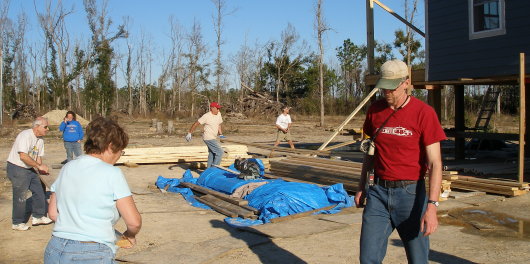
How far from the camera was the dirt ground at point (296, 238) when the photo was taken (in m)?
6.24

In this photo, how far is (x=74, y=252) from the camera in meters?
3.00

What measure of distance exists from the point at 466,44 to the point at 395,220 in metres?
10.3

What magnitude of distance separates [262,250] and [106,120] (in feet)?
12.5

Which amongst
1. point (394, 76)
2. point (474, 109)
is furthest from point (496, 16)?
point (474, 109)

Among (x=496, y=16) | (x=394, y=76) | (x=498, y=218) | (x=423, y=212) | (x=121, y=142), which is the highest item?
(x=496, y=16)

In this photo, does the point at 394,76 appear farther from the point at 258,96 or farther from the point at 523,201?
the point at 258,96

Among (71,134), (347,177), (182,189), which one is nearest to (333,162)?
(347,177)

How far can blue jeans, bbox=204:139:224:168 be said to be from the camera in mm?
12930

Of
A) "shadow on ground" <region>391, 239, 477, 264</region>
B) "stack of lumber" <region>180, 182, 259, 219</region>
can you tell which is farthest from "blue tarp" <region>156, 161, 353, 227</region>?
"shadow on ground" <region>391, 239, 477, 264</region>

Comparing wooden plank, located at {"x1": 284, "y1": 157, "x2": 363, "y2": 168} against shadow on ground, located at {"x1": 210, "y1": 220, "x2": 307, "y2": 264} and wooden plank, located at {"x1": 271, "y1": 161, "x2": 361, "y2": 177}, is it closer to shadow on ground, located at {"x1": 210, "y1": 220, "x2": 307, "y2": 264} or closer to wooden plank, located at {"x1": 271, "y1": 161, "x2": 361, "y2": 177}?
wooden plank, located at {"x1": 271, "y1": 161, "x2": 361, "y2": 177}

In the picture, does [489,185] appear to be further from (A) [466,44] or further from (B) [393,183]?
(B) [393,183]

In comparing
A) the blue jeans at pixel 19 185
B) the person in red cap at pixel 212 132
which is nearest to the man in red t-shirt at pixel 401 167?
the blue jeans at pixel 19 185

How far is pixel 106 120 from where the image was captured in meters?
3.22

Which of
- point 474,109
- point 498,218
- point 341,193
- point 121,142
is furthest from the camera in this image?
point 474,109
